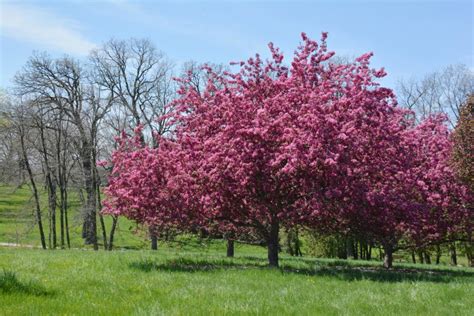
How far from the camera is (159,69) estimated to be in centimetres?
4281

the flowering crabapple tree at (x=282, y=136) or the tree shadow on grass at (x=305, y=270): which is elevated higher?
the flowering crabapple tree at (x=282, y=136)

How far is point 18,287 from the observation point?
333 inches

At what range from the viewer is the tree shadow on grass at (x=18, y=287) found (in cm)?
825

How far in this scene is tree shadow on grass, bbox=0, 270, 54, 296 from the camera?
8.25 meters

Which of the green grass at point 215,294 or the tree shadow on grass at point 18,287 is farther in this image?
the tree shadow on grass at point 18,287

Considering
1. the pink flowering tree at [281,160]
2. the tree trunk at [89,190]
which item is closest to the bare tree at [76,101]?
the tree trunk at [89,190]

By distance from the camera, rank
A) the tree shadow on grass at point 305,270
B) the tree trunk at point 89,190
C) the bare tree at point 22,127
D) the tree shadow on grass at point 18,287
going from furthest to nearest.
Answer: the tree trunk at point 89,190 → the bare tree at point 22,127 → the tree shadow on grass at point 305,270 → the tree shadow on grass at point 18,287

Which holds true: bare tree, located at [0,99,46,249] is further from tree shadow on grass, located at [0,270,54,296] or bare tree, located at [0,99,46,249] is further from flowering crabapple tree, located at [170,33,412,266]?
tree shadow on grass, located at [0,270,54,296]

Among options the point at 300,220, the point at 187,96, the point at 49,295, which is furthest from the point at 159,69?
the point at 49,295

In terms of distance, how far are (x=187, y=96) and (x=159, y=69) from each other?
2844 cm

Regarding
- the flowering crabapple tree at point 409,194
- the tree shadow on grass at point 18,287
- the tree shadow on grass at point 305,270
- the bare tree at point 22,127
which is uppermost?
the bare tree at point 22,127

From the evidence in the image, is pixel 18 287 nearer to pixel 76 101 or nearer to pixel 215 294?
pixel 215 294

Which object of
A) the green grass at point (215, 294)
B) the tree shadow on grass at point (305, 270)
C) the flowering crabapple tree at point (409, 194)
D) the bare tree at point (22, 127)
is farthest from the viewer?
the bare tree at point (22, 127)

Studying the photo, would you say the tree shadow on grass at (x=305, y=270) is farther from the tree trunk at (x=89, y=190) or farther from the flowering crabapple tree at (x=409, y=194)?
the tree trunk at (x=89, y=190)
